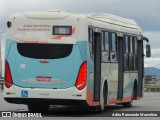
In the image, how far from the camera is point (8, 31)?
1952 centimetres

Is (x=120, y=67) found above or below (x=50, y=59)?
below

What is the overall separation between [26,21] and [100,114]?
4.13 meters

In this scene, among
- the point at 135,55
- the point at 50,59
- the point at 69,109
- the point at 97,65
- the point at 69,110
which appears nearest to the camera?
the point at 50,59

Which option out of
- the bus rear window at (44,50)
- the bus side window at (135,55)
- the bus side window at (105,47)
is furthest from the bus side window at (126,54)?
the bus rear window at (44,50)

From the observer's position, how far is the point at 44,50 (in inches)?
759

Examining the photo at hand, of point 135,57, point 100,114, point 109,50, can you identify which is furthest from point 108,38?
point 135,57

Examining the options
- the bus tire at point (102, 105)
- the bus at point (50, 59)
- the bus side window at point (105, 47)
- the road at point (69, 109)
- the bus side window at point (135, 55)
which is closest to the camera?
the bus at point (50, 59)

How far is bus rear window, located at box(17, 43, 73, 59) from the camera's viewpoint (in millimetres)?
19188

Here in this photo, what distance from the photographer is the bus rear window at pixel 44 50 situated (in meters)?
19.2

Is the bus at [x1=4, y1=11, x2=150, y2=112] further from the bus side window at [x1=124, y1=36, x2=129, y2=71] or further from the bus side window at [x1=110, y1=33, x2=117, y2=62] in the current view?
the bus side window at [x1=124, y1=36, x2=129, y2=71]

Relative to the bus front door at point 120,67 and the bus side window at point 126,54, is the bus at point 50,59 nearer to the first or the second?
the bus front door at point 120,67

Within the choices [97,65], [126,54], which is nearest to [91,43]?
[97,65]

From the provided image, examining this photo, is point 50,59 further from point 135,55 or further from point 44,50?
point 135,55

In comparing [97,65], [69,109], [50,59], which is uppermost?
[50,59]
